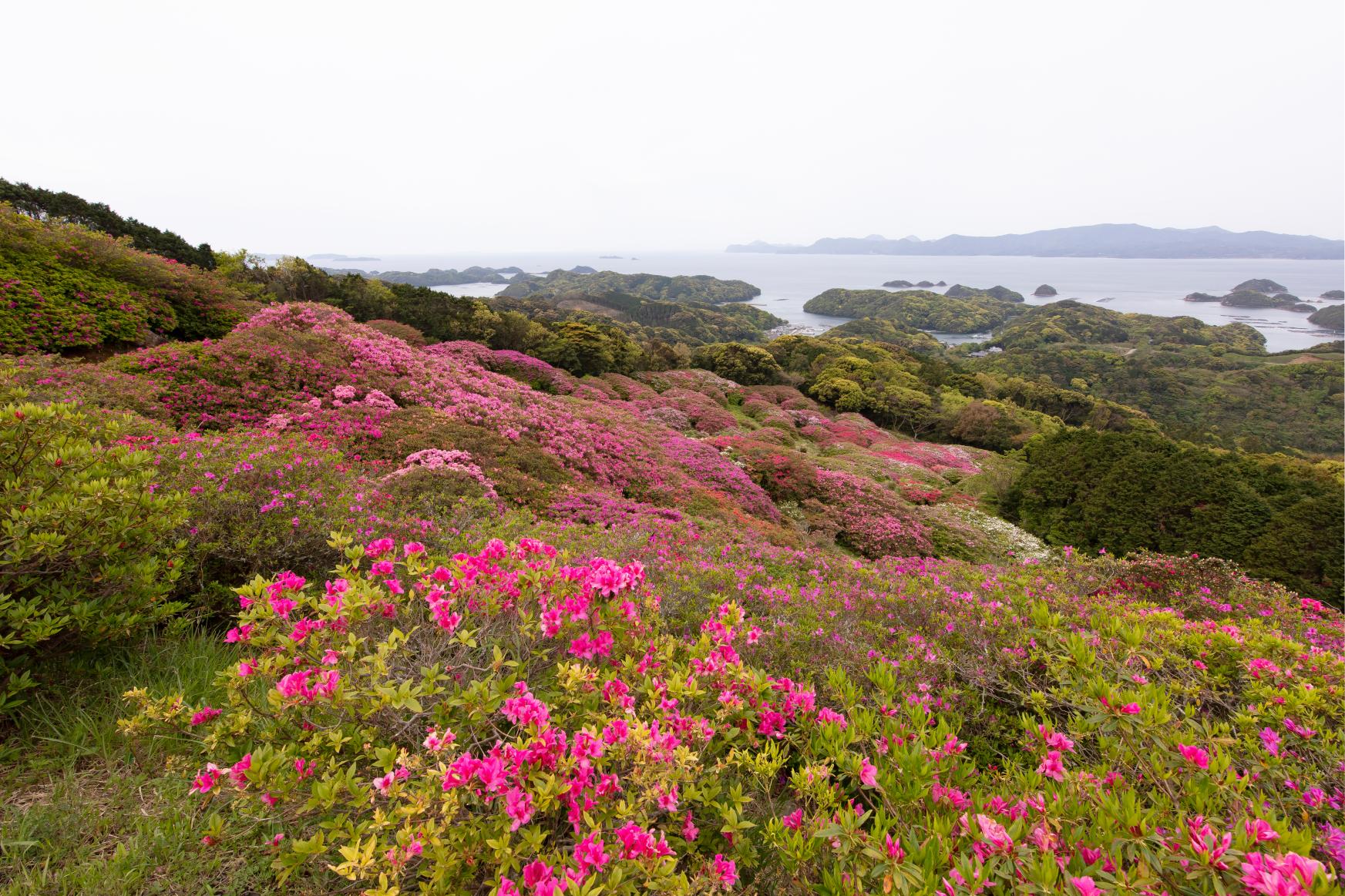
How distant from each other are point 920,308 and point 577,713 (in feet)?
419

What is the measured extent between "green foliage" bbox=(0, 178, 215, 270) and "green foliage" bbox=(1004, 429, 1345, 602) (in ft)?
122

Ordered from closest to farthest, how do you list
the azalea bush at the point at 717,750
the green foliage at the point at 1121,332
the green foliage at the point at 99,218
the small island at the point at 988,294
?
the azalea bush at the point at 717,750
the green foliage at the point at 99,218
the green foliage at the point at 1121,332
the small island at the point at 988,294

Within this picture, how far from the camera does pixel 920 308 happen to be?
113 meters

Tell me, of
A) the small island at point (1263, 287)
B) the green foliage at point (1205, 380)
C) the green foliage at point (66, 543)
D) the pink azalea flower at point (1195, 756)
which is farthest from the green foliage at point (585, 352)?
the small island at point (1263, 287)

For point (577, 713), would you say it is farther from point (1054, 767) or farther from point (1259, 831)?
point (1259, 831)

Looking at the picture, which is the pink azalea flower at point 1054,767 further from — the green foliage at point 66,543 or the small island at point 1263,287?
the small island at point 1263,287

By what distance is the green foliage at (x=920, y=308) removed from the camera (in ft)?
351

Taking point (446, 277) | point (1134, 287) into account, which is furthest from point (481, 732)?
point (1134, 287)

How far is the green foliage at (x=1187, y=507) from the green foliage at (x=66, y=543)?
15852 mm

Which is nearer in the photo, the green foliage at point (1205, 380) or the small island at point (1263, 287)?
the green foliage at point (1205, 380)

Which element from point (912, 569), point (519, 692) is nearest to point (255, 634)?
Result: point (519, 692)

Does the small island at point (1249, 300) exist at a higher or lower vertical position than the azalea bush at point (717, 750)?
higher

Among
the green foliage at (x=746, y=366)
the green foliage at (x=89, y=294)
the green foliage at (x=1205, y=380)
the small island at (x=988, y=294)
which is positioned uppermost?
the small island at (x=988, y=294)

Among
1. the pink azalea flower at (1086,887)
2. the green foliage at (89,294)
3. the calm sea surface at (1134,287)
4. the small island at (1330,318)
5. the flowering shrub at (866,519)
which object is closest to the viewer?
the pink azalea flower at (1086,887)
